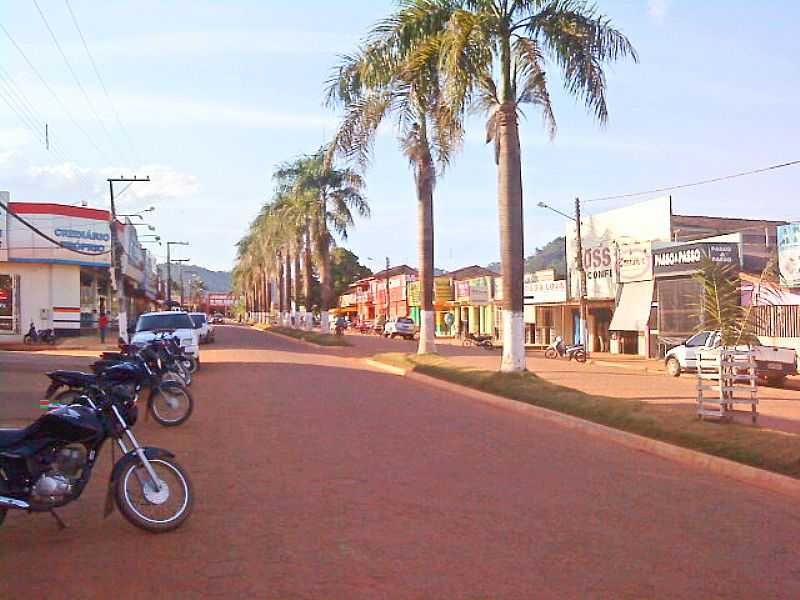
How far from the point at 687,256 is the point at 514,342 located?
16.5 meters

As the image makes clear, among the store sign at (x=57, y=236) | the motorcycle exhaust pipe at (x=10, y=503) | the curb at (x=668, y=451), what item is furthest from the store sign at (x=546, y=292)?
the motorcycle exhaust pipe at (x=10, y=503)

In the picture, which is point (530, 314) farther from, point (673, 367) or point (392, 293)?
point (392, 293)

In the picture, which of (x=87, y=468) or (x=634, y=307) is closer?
(x=87, y=468)

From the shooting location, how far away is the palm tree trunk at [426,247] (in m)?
29.8

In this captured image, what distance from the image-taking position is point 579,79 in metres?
19.8

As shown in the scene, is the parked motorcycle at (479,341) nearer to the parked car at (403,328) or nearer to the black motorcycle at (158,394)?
the parked car at (403,328)

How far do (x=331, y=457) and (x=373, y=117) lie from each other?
1662cm

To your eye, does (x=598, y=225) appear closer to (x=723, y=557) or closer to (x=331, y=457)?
(x=331, y=457)

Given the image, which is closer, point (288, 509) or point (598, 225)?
point (288, 509)

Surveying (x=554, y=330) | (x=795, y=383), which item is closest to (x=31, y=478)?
(x=795, y=383)

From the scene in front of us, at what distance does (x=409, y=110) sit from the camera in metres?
24.8

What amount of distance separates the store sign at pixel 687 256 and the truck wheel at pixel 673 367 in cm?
457

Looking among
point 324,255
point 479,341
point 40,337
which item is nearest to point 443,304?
point 324,255

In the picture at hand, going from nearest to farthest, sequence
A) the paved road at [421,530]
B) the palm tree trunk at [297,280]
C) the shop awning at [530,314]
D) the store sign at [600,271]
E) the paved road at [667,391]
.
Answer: the paved road at [421,530] → the paved road at [667,391] → the store sign at [600,271] → the shop awning at [530,314] → the palm tree trunk at [297,280]
